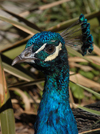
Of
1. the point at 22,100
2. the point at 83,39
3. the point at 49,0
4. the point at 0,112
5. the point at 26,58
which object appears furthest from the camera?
the point at 49,0

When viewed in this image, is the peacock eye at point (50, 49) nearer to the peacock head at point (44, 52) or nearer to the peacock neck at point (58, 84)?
the peacock head at point (44, 52)

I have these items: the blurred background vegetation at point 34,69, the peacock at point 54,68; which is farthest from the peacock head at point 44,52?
the blurred background vegetation at point 34,69

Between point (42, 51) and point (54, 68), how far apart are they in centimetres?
12

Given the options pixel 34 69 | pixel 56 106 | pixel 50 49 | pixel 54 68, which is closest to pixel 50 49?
pixel 50 49

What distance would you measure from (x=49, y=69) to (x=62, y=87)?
0.15 m

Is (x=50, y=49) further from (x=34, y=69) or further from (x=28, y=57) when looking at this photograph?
(x=34, y=69)

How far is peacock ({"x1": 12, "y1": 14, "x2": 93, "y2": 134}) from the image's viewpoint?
41.0 inches

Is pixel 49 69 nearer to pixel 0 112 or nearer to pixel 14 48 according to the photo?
pixel 0 112

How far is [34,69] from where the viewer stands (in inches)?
98.8


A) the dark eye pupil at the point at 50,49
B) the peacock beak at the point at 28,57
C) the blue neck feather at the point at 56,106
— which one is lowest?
the blue neck feather at the point at 56,106

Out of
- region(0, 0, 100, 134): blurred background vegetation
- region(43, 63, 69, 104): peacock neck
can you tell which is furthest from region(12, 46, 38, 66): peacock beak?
region(0, 0, 100, 134): blurred background vegetation

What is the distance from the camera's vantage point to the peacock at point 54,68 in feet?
3.42

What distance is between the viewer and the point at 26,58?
1.03m

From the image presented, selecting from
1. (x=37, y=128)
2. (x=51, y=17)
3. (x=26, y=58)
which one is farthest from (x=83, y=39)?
(x=51, y=17)
